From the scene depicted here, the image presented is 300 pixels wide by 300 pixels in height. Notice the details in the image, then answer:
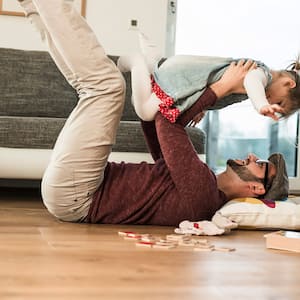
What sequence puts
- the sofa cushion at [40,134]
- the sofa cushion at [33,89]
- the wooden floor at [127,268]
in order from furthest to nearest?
the sofa cushion at [33,89], the sofa cushion at [40,134], the wooden floor at [127,268]

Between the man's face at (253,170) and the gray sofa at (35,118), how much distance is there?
700mm

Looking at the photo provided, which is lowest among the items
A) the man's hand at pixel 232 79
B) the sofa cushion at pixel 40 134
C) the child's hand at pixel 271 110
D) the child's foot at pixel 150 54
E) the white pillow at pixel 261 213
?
the white pillow at pixel 261 213

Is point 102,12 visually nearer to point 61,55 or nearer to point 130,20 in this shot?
point 130,20

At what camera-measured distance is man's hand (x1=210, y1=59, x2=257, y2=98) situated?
7.08 feet

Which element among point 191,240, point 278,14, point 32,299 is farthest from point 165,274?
point 278,14

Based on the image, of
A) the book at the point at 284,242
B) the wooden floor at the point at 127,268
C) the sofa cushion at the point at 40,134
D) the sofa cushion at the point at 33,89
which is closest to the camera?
the wooden floor at the point at 127,268

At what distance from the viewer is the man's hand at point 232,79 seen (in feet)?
7.08

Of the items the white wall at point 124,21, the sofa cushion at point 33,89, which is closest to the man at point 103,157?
the sofa cushion at point 33,89

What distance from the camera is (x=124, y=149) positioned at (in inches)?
118

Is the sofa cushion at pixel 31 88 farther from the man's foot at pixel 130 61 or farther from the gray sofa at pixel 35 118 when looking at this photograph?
the man's foot at pixel 130 61

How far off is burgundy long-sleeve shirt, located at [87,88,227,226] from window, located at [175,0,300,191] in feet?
7.61

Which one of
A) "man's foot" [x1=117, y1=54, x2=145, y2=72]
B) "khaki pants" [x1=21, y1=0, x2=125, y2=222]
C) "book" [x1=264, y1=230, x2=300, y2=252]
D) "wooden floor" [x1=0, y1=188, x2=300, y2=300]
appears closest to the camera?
"wooden floor" [x1=0, y1=188, x2=300, y2=300]

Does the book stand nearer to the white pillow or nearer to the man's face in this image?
the white pillow

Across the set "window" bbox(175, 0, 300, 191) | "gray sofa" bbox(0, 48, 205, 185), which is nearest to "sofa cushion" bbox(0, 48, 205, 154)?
"gray sofa" bbox(0, 48, 205, 185)
